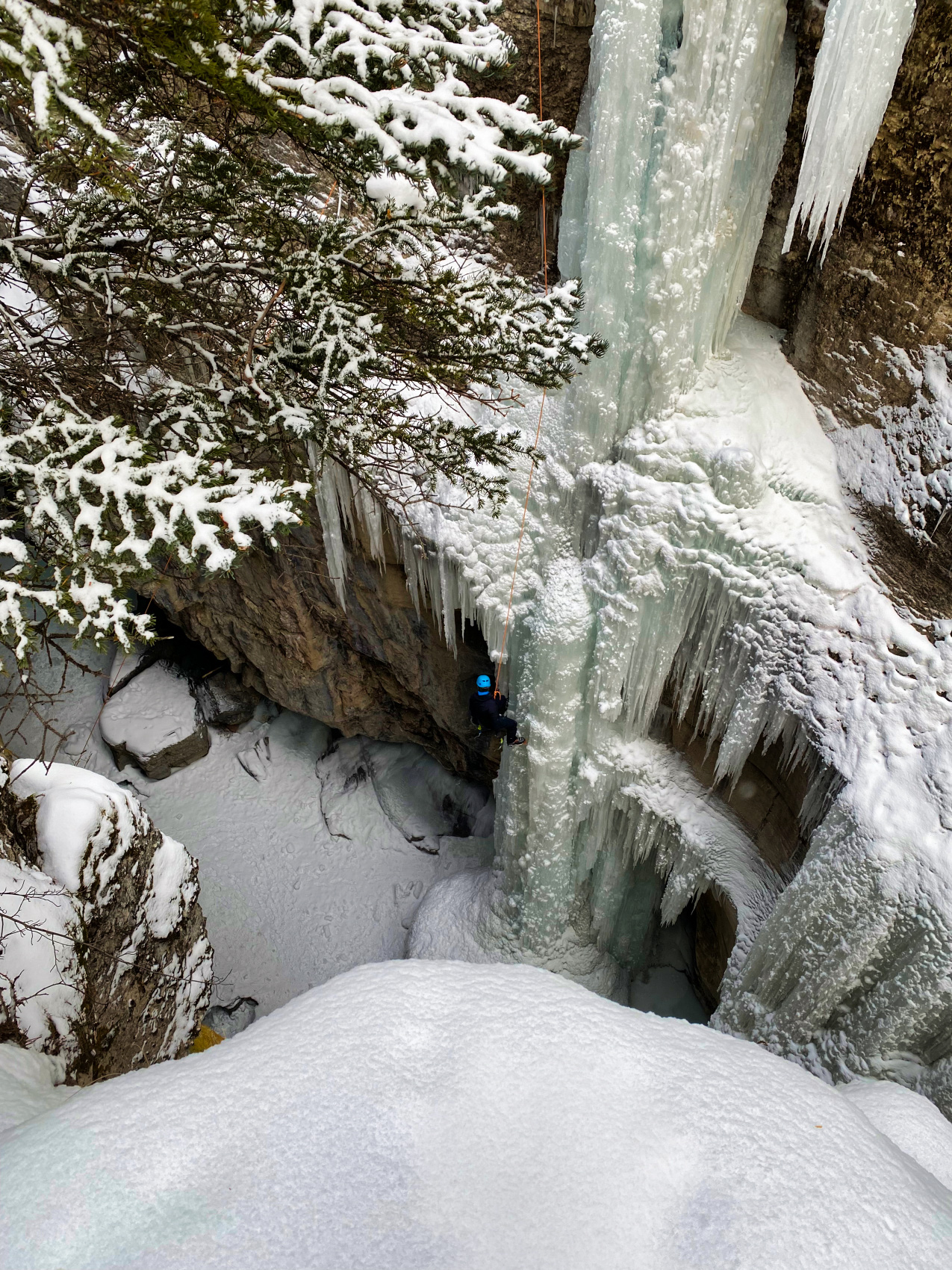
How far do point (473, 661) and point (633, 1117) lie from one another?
17.9 feet

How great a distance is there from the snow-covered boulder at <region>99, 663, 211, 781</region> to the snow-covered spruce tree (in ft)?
21.9

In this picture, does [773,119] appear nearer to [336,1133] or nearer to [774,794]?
Result: [774,794]

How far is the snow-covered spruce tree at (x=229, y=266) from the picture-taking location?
6.81 ft

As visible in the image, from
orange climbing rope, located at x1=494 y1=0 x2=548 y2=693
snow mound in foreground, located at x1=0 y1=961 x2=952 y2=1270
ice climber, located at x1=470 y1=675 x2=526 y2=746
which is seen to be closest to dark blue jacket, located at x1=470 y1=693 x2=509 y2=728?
ice climber, located at x1=470 y1=675 x2=526 y2=746

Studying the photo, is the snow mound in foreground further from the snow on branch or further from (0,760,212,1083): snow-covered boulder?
the snow on branch

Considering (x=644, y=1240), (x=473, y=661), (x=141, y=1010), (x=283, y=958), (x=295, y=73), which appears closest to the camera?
(x=644, y=1240)

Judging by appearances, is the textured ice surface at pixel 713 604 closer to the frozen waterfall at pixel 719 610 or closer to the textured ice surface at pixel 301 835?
the frozen waterfall at pixel 719 610

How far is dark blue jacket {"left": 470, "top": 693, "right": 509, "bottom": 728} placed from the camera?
5484 mm

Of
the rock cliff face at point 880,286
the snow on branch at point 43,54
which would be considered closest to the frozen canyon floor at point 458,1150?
the snow on branch at point 43,54

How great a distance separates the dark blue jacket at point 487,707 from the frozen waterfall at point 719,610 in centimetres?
34

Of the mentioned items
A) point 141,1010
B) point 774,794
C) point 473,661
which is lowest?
point 141,1010

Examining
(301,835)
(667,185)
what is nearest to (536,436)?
(667,185)

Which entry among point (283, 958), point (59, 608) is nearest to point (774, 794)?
point (59, 608)

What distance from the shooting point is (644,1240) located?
78.2 inches
